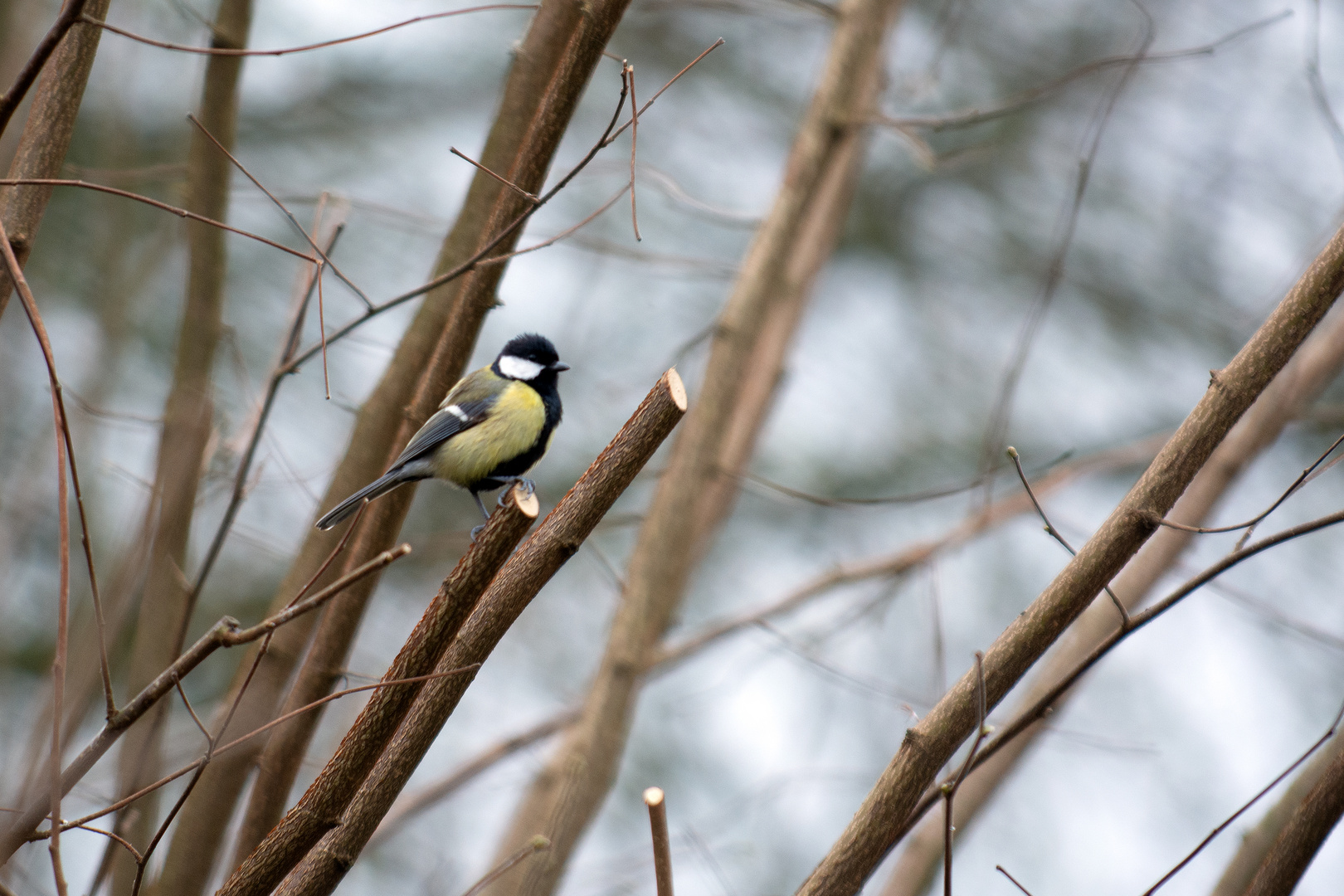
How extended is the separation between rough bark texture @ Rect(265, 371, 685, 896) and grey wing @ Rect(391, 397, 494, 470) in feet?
3.12

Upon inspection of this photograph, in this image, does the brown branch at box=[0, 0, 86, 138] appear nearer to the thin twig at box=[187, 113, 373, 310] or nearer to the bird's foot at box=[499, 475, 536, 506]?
the thin twig at box=[187, 113, 373, 310]

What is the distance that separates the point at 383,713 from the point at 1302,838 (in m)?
1.43

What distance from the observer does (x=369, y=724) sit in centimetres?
151

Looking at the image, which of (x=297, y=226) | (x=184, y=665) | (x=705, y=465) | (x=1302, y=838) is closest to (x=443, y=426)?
(x=297, y=226)

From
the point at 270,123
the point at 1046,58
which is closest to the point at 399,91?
the point at 270,123

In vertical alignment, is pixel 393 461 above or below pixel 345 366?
below

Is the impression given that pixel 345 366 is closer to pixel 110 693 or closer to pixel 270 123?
pixel 270 123

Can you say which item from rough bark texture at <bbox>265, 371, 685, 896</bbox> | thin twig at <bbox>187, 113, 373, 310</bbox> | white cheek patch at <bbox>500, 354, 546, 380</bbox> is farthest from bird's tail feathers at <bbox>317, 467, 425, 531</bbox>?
rough bark texture at <bbox>265, 371, 685, 896</bbox>

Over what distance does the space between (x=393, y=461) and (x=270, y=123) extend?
505cm

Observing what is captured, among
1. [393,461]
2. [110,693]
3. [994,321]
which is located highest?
[994,321]

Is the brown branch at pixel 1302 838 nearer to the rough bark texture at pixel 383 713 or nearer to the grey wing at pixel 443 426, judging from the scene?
the rough bark texture at pixel 383 713

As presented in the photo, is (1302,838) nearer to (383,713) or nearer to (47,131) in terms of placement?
(383,713)

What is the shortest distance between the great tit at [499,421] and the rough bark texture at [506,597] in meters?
1.08

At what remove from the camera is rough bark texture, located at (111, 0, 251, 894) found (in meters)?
2.29
